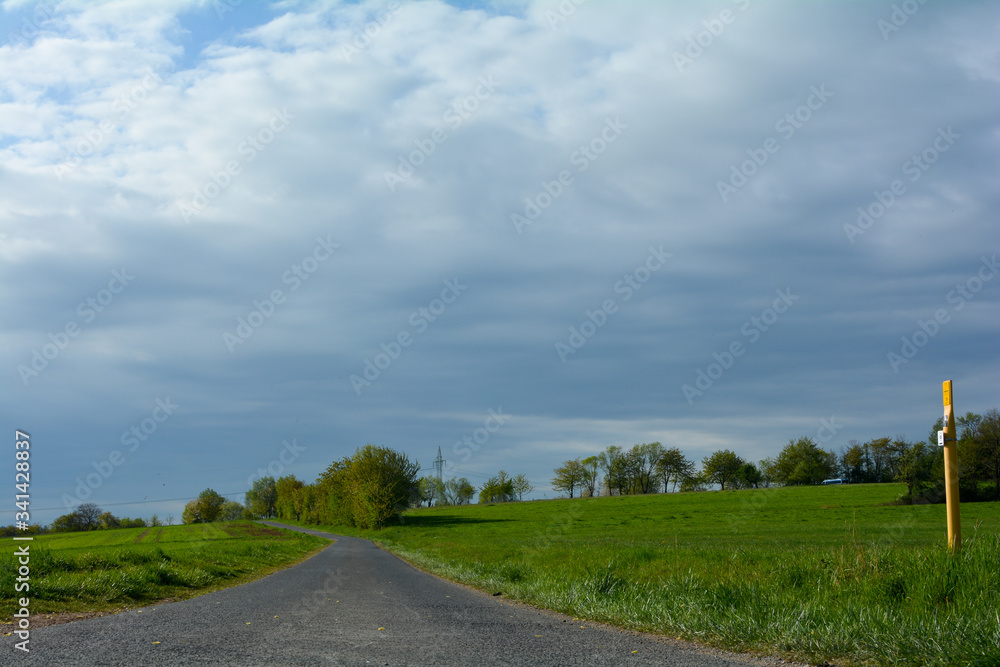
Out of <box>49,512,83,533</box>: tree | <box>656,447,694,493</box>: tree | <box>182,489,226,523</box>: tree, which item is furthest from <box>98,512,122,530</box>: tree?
<box>656,447,694,493</box>: tree

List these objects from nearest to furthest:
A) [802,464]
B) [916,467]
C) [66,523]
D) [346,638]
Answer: [346,638] < [916,467] < [66,523] < [802,464]

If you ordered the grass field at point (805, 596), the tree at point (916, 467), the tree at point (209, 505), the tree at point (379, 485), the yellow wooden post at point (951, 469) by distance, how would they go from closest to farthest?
1. the grass field at point (805, 596)
2. the yellow wooden post at point (951, 469)
3. the tree at point (916, 467)
4. the tree at point (379, 485)
5. the tree at point (209, 505)

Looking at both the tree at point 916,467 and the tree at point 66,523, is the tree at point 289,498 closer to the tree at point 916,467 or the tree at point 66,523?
the tree at point 66,523

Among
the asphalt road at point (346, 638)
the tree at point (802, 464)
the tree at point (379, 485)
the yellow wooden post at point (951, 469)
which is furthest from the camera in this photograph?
the tree at point (802, 464)

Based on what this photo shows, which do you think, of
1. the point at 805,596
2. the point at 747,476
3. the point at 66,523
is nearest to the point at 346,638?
the point at 805,596

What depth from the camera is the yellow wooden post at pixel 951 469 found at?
10.1 metres

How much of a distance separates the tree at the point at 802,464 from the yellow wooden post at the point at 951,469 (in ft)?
397

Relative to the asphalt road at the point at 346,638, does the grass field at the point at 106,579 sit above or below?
below

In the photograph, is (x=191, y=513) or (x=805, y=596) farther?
(x=191, y=513)

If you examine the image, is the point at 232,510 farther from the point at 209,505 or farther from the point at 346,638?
the point at 346,638

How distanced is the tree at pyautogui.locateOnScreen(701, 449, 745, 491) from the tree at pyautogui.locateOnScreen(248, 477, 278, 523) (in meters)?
107

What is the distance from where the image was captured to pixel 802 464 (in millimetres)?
120750

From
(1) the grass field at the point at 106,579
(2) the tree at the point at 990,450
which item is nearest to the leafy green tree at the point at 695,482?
(2) the tree at the point at 990,450

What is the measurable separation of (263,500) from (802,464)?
5044 inches
